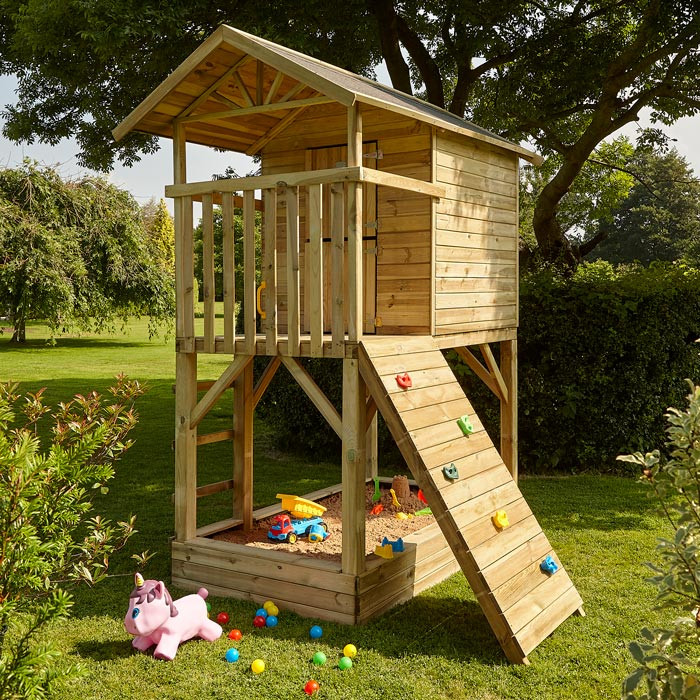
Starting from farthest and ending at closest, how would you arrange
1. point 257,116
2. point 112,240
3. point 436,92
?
point 112,240
point 436,92
point 257,116

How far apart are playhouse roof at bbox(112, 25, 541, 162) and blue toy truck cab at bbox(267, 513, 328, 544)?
3422mm

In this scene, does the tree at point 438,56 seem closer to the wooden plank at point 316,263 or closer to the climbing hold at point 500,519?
the wooden plank at point 316,263

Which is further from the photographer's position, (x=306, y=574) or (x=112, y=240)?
(x=112, y=240)

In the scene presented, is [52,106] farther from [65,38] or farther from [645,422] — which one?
[645,422]

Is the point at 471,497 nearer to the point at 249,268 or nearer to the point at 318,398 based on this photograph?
the point at 318,398

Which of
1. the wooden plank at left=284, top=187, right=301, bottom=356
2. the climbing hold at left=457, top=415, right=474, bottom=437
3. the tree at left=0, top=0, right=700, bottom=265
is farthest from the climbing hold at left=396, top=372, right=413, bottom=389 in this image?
the tree at left=0, top=0, right=700, bottom=265

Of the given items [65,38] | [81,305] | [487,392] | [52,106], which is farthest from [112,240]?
[487,392]

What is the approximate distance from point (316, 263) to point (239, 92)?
7.08ft

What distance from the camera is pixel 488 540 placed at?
16.9ft

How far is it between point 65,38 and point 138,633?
26.9 feet

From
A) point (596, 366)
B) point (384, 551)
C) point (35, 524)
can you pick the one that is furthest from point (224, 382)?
point (596, 366)

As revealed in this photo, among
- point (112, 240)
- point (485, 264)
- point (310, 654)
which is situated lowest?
point (310, 654)

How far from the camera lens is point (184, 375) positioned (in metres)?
6.27

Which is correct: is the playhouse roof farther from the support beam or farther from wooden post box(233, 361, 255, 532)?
wooden post box(233, 361, 255, 532)
